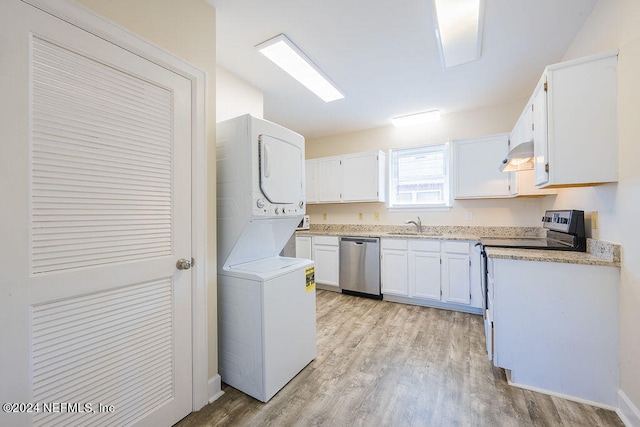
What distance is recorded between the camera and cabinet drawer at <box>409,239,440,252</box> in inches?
130

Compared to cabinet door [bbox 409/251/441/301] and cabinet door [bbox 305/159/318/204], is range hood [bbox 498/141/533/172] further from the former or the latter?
cabinet door [bbox 305/159/318/204]

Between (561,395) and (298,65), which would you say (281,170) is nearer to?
(298,65)

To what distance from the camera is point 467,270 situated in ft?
10.2

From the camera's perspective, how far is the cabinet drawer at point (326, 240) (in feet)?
13.1

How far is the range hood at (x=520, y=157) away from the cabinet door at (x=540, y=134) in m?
0.05

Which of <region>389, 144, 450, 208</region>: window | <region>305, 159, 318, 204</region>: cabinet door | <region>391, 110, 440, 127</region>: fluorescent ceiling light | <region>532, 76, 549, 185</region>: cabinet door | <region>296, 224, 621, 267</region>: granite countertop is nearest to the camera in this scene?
<region>296, 224, 621, 267</region>: granite countertop

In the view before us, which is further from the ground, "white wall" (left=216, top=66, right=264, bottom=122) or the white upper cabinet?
"white wall" (left=216, top=66, right=264, bottom=122)

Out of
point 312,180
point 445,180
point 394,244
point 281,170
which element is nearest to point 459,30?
point 281,170

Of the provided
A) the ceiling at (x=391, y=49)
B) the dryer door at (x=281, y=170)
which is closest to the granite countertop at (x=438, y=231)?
the ceiling at (x=391, y=49)

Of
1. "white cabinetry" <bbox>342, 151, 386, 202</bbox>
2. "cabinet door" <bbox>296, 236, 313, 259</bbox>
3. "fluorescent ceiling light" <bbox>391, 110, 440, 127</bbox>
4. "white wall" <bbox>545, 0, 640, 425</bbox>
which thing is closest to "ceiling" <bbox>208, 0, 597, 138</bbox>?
"fluorescent ceiling light" <bbox>391, 110, 440, 127</bbox>

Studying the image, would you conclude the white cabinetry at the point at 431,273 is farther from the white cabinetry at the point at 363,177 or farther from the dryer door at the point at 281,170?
the dryer door at the point at 281,170

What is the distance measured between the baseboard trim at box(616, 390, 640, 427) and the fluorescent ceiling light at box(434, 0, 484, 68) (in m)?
2.53

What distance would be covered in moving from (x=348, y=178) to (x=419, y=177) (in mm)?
1097

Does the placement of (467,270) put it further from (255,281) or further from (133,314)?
(133,314)
